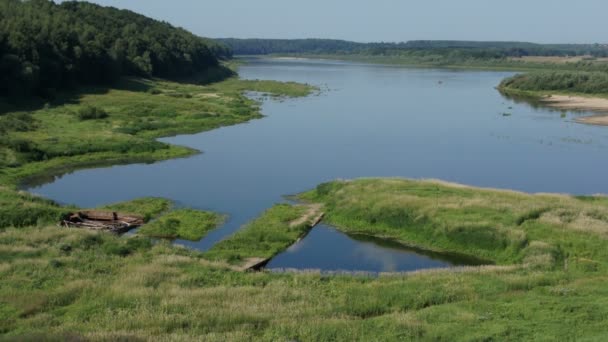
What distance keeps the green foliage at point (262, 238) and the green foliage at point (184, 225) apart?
2020mm

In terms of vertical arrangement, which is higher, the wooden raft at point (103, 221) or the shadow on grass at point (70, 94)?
the shadow on grass at point (70, 94)

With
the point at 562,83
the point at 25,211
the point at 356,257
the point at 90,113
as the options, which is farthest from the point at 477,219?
the point at 562,83

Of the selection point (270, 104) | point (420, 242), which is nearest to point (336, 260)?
point (420, 242)

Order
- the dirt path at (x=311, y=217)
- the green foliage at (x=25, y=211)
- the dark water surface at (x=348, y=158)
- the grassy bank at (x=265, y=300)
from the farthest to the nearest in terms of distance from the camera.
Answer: the dark water surface at (x=348, y=158) → the dirt path at (x=311, y=217) → the green foliage at (x=25, y=211) → the grassy bank at (x=265, y=300)

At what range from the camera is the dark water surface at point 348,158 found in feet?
128

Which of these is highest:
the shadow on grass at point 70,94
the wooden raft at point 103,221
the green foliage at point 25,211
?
the shadow on grass at point 70,94

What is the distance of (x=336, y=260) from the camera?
27594mm

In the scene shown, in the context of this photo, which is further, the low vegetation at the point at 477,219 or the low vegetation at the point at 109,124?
the low vegetation at the point at 109,124

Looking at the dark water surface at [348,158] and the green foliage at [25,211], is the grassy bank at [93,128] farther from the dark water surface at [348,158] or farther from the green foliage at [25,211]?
the dark water surface at [348,158]

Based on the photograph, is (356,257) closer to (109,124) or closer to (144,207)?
(144,207)

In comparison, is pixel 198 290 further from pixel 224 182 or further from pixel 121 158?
pixel 121 158

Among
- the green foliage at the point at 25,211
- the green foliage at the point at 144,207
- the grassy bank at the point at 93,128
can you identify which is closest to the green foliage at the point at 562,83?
the grassy bank at the point at 93,128

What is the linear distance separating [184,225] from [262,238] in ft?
15.4

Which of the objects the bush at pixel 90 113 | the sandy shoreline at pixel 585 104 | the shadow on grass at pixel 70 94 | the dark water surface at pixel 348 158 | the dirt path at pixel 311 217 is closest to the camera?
the dirt path at pixel 311 217
